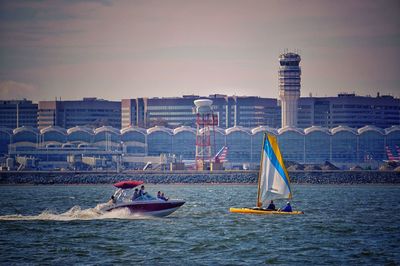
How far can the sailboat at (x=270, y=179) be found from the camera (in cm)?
8150

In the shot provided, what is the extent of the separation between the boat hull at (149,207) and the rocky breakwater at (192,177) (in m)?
97.3

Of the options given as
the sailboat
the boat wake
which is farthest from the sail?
the boat wake

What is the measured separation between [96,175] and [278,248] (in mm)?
124176

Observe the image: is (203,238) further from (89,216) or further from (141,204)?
(89,216)

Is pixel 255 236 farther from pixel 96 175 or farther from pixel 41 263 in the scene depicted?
pixel 96 175

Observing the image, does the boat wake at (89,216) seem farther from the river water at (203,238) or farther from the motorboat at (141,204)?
the motorboat at (141,204)

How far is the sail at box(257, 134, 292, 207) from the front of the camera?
8162 cm

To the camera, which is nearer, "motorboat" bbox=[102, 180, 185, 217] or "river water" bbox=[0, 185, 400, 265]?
"river water" bbox=[0, 185, 400, 265]

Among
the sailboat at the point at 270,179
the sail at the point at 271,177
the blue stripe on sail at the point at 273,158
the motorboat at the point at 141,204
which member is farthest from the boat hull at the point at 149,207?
the blue stripe on sail at the point at 273,158

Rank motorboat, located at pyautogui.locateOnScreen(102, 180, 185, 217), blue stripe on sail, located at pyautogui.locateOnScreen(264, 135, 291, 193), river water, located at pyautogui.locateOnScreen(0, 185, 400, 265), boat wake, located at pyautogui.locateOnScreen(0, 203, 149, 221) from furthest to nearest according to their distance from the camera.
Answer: blue stripe on sail, located at pyautogui.locateOnScreen(264, 135, 291, 193), boat wake, located at pyautogui.locateOnScreen(0, 203, 149, 221), motorboat, located at pyautogui.locateOnScreen(102, 180, 185, 217), river water, located at pyautogui.locateOnScreen(0, 185, 400, 265)

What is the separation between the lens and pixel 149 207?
76.7m

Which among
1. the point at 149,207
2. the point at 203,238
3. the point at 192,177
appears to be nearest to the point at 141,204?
the point at 149,207

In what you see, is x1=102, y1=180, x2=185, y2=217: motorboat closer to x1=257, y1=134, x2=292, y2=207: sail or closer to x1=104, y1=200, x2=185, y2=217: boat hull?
x1=104, y1=200, x2=185, y2=217: boat hull

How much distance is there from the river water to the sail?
2801 mm
